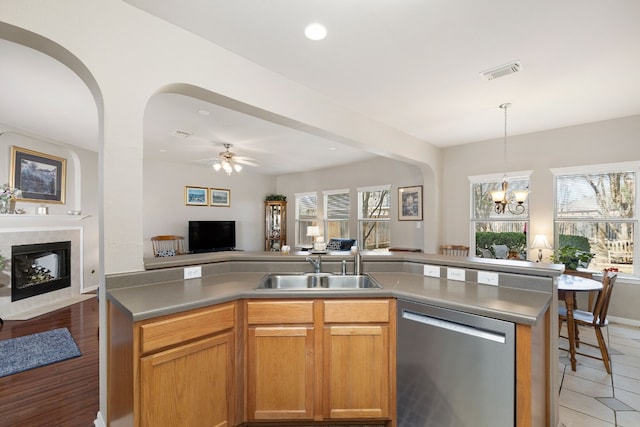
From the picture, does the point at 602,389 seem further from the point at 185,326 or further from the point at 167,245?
the point at 167,245

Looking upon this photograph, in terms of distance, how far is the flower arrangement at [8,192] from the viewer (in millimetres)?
4027

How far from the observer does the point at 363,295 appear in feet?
6.21

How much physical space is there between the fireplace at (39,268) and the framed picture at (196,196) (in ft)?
8.41

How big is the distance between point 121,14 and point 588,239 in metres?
5.87

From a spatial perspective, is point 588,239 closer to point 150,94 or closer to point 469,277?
point 469,277

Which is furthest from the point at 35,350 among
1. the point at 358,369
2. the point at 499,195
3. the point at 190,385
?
the point at 499,195

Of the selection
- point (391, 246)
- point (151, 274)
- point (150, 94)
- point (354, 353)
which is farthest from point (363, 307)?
point (391, 246)

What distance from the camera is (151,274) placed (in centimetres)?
201

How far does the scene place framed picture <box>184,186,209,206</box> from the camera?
734cm

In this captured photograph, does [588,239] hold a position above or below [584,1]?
below

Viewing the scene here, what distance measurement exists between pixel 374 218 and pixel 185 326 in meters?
5.58

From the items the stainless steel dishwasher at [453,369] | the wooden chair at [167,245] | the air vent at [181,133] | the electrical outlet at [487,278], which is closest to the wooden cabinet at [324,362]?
the stainless steel dishwasher at [453,369]

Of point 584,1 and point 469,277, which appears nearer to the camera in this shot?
point 584,1

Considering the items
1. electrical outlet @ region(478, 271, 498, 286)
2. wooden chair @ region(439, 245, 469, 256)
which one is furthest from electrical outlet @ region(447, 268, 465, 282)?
wooden chair @ region(439, 245, 469, 256)
